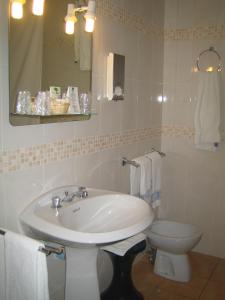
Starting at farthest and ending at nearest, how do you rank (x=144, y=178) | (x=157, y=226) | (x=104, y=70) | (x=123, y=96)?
(x=157, y=226) < (x=144, y=178) < (x=123, y=96) < (x=104, y=70)

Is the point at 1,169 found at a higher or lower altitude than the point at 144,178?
higher

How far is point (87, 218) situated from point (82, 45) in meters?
1.01

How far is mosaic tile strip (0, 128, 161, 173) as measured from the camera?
1519 millimetres

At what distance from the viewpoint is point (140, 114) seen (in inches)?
106

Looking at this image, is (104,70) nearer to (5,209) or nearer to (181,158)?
(5,209)

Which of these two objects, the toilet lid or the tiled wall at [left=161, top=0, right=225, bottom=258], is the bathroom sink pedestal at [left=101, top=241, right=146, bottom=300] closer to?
the toilet lid

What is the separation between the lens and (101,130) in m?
2.19

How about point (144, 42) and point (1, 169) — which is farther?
point (144, 42)

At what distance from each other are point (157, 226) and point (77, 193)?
1.23 m

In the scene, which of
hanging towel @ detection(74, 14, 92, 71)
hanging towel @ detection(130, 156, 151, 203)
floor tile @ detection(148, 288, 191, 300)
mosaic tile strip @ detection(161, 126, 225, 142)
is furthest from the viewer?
mosaic tile strip @ detection(161, 126, 225, 142)

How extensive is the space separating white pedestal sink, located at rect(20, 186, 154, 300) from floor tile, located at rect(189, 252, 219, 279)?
1313 mm

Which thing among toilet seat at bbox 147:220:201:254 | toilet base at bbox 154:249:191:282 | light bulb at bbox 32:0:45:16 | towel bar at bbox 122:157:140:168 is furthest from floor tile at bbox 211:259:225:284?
light bulb at bbox 32:0:45:16

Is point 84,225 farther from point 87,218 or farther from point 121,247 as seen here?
point 121,247

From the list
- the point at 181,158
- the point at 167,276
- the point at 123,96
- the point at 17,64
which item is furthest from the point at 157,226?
the point at 17,64
